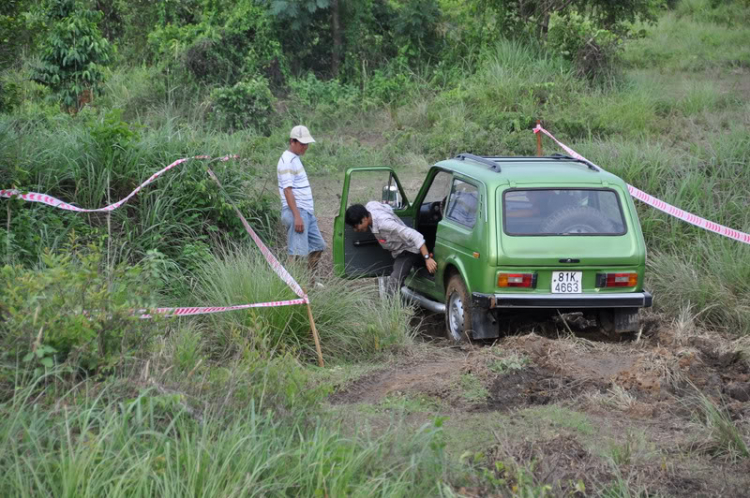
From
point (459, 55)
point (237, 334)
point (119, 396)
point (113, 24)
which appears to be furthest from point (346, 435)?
point (113, 24)

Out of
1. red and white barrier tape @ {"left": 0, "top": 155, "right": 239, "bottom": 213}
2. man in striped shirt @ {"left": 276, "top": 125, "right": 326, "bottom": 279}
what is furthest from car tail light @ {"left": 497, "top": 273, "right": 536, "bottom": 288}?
red and white barrier tape @ {"left": 0, "top": 155, "right": 239, "bottom": 213}

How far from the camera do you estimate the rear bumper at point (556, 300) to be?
23.8 feet

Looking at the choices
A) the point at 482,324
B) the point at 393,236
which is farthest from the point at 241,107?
the point at 482,324

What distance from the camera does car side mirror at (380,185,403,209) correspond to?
8.93 m

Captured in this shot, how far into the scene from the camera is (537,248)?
736cm

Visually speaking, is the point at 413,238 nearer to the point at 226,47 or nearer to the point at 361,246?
the point at 361,246

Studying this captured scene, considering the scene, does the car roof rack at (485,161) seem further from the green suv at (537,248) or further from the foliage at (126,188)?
the foliage at (126,188)

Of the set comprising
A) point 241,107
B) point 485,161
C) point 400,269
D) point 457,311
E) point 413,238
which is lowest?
point 457,311

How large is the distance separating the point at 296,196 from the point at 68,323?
464 cm

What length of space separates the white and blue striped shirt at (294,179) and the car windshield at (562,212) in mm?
2444

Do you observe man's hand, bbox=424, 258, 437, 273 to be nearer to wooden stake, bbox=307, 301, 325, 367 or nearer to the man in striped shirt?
the man in striped shirt

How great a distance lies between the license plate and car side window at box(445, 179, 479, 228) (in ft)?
2.80

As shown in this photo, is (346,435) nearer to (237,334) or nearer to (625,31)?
(237,334)

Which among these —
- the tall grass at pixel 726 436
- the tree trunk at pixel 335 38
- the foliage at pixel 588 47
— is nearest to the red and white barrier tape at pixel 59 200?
the tall grass at pixel 726 436
